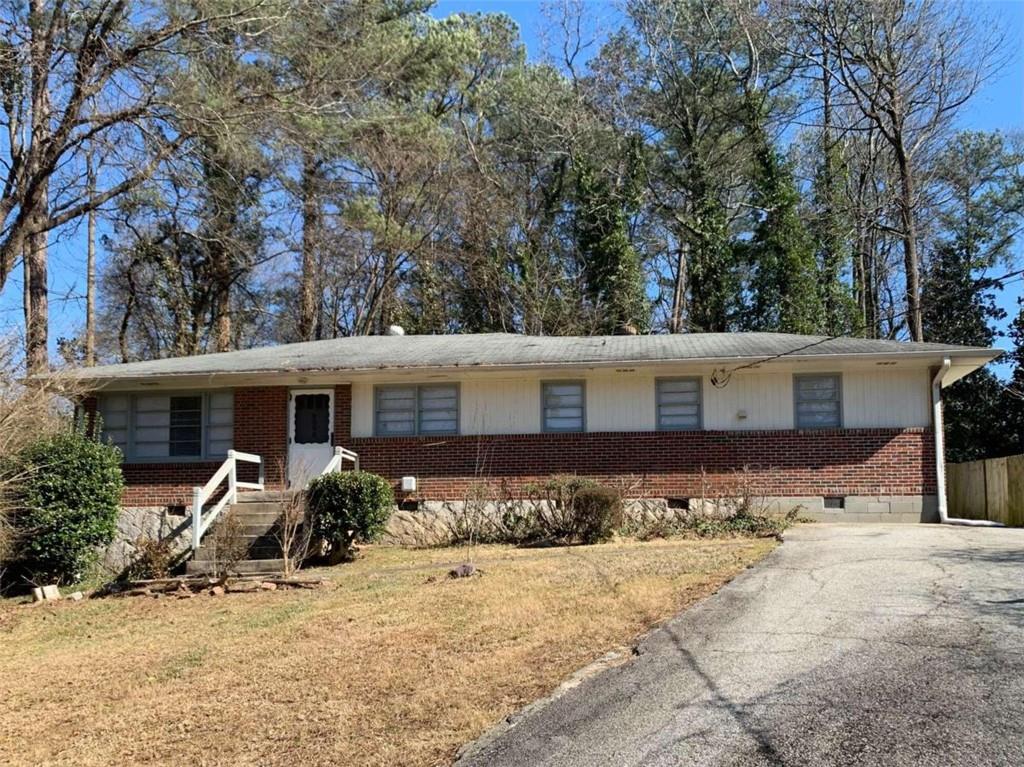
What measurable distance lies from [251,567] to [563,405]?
6072 mm

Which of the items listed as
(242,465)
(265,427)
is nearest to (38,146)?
(265,427)

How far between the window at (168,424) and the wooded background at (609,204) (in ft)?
22.6

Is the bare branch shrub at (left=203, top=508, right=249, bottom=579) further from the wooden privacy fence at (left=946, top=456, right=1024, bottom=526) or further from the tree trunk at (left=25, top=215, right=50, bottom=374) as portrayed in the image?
the wooden privacy fence at (left=946, top=456, right=1024, bottom=526)

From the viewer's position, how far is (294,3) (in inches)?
706

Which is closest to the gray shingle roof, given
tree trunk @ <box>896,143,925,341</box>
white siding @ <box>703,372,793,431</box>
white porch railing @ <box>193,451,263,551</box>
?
white siding @ <box>703,372,793,431</box>

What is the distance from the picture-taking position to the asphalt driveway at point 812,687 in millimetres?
4660

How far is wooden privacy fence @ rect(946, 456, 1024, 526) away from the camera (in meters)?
17.4

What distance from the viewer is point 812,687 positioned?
5500mm

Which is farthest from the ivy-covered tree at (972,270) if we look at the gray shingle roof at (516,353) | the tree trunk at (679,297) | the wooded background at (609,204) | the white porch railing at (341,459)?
the white porch railing at (341,459)

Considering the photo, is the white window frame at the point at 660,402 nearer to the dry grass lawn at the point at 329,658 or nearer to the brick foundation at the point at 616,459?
the brick foundation at the point at 616,459

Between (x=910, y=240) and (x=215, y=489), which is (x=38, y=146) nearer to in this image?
(x=215, y=489)

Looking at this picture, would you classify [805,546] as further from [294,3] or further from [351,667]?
[294,3]

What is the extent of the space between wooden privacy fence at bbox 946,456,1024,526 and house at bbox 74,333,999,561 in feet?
8.42

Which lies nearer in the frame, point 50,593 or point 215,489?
point 50,593
